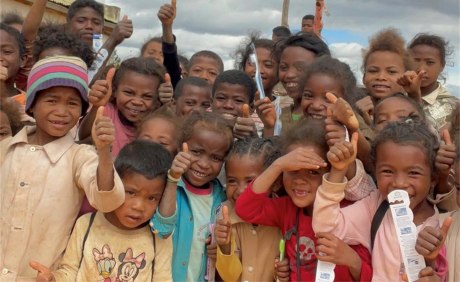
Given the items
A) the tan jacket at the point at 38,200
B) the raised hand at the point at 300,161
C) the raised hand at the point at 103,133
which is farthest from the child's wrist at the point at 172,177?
the raised hand at the point at 300,161

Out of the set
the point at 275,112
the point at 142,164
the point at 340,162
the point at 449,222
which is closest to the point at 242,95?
the point at 275,112

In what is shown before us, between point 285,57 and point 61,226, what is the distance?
2.03 m

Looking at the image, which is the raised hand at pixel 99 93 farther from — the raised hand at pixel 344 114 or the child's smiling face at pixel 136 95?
the raised hand at pixel 344 114

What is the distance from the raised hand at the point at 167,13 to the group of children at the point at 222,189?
1.27 metres

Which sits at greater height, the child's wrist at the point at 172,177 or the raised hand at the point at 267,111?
the raised hand at the point at 267,111

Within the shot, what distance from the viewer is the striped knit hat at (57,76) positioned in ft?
9.08

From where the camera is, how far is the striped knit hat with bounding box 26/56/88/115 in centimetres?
277

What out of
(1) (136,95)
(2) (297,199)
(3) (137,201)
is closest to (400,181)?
(2) (297,199)

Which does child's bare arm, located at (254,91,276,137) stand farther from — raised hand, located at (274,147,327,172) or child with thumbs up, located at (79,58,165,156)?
child with thumbs up, located at (79,58,165,156)

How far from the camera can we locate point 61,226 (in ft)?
8.85

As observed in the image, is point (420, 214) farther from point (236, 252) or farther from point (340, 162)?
point (236, 252)

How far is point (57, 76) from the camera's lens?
277 centimetres

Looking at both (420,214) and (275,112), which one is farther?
(275,112)

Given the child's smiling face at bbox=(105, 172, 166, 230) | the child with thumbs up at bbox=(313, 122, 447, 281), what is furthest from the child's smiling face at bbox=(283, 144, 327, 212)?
the child's smiling face at bbox=(105, 172, 166, 230)
